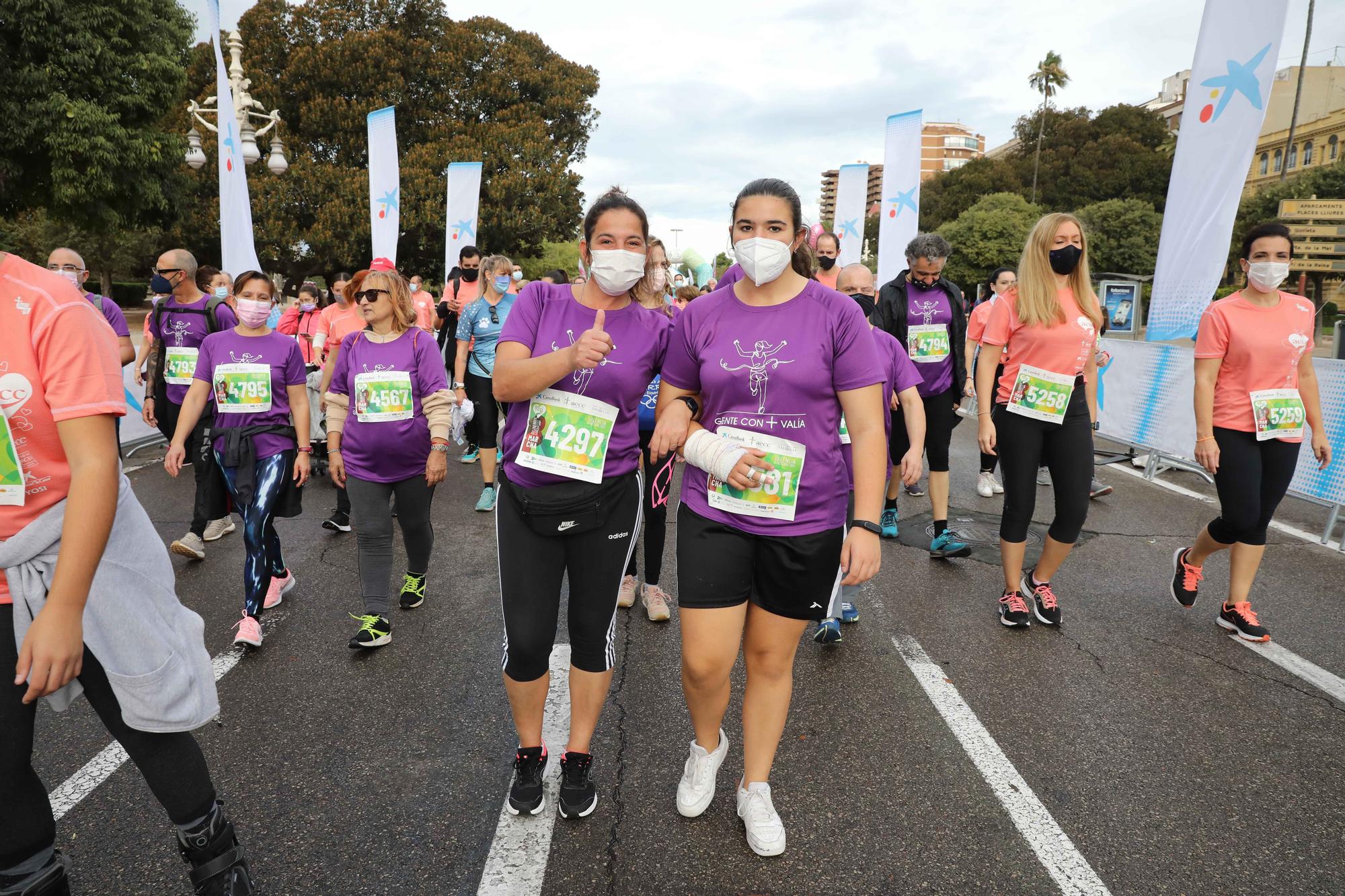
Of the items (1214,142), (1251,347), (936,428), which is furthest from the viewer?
(1214,142)

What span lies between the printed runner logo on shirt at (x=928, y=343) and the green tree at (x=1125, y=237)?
147ft

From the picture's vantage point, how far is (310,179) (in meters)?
27.5

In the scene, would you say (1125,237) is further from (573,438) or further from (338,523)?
(573,438)

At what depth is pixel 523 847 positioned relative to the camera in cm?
252

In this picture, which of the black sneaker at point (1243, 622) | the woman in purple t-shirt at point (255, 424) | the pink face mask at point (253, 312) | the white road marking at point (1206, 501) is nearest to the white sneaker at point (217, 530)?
the woman in purple t-shirt at point (255, 424)

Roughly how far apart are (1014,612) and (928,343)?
2038mm

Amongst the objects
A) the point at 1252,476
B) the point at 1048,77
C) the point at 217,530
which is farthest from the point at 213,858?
the point at 1048,77

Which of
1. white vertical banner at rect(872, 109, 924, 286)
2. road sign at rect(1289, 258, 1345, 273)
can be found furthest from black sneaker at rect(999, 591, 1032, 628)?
road sign at rect(1289, 258, 1345, 273)

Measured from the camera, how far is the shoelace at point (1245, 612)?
4.21 meters

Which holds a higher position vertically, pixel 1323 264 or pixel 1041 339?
pixel 1323 264

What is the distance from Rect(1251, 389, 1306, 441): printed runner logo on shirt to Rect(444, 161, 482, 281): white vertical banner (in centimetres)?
1150

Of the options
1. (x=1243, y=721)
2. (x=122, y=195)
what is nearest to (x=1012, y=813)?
(x=1243, y=721)

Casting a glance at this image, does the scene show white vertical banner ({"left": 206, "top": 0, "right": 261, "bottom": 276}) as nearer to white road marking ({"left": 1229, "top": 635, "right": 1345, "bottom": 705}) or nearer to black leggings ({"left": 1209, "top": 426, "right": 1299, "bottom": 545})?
black leggings ({"left": 1209, "top": 426, "right": 1299, "bottom": 545})

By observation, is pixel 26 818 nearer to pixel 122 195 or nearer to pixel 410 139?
pixel 122 195
